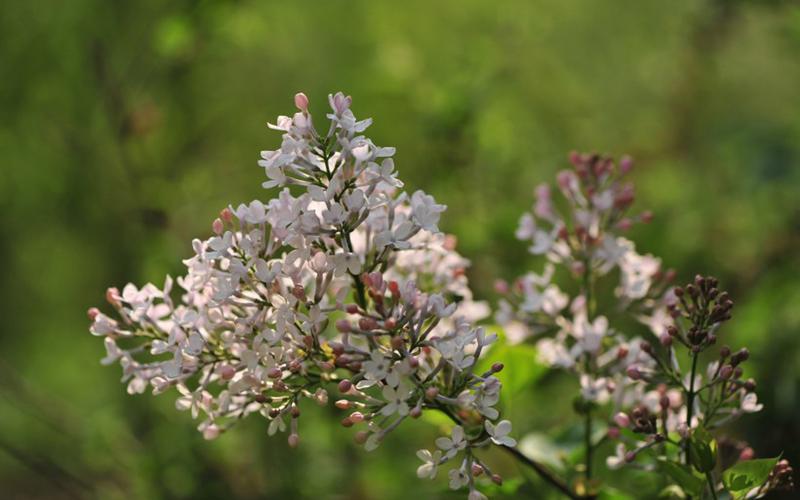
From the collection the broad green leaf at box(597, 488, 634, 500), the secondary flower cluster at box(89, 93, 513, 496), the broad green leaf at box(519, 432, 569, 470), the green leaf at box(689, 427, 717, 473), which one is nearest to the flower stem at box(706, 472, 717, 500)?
the green leaf at box(689, 427, 717, 473)

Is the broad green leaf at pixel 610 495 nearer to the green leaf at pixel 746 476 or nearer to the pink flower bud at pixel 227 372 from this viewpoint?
the green leaf at pixel 746 476

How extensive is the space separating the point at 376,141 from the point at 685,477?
8.79 ft

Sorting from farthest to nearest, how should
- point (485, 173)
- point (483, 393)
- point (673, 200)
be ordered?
point (673, 200)
point (485, 173)
point (483, 393)

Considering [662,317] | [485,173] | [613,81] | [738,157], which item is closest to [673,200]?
[738,157]

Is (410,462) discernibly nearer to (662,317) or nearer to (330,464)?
(330,464)

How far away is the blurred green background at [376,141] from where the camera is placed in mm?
2688

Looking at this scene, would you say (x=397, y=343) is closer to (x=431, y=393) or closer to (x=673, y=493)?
(x=431, y=393)

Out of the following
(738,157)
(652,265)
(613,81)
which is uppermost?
(613,81)

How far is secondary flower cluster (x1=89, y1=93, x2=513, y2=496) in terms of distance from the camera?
1.07m

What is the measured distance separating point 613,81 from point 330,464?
9.19 feet

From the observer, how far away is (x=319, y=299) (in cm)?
112

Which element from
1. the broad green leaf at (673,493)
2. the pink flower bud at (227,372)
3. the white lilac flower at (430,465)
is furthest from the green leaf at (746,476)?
the pink flower bud at (227,372)

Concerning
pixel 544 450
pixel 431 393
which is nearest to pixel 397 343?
pixel 431 393

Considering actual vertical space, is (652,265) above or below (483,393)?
above
